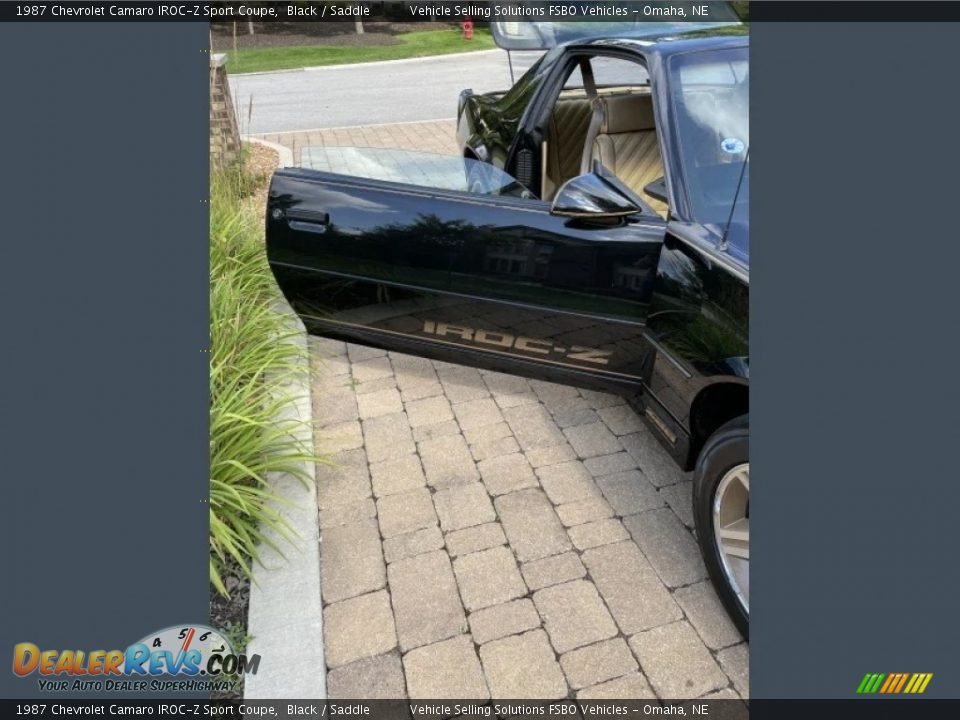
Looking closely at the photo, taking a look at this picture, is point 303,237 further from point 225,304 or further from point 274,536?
point 274,536

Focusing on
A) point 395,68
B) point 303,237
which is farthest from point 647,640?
point 395,68

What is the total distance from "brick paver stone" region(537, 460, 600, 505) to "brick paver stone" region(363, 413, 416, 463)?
0.63m

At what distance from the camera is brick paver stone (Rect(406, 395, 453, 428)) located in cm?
342

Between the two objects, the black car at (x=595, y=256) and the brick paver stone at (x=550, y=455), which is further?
the brick paver stone at (x=550, y=455)

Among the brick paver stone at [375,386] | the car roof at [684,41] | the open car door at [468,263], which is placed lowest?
the brick paver stone at [375,386]

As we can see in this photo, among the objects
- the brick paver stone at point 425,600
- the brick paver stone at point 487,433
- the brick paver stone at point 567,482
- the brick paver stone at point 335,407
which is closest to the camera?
the brick paver stone at point 425,600

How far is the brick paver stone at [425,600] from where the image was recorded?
2.29 meters

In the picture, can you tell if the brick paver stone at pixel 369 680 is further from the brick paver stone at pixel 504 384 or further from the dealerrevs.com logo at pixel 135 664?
the brick paver stone at pixel 504 384

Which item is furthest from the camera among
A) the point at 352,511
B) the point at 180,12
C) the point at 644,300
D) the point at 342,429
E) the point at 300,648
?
the point at 342,429

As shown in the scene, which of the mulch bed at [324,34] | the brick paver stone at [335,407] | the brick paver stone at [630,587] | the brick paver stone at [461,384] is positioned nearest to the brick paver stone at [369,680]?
the brick paver stone at [630,587]

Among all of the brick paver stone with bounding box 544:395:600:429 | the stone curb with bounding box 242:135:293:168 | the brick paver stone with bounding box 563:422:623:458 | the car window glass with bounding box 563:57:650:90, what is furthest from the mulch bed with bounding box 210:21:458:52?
the brick paver stone with bounding box 563:422:623:458

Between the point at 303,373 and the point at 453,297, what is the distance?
4.08 ft

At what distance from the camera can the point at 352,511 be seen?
9.32ft
